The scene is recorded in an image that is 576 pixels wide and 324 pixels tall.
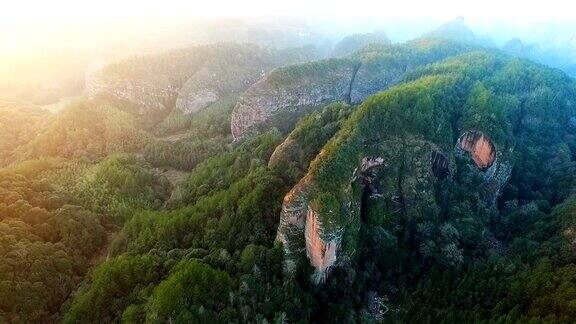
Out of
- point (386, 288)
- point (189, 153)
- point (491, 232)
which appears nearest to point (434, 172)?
point (491, 232)

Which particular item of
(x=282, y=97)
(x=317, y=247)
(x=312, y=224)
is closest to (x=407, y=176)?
(x=312, y=224)

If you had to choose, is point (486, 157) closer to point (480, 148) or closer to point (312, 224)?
point (480, 148)

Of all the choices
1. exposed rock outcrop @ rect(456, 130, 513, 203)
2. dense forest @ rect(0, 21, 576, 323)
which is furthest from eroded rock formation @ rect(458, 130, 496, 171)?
dense forest @ rect(0, 21, 576, 323)

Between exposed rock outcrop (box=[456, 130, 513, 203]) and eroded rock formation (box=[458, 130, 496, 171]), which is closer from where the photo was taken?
exposed rock outcrop (box=[456, 130, 513, 203])

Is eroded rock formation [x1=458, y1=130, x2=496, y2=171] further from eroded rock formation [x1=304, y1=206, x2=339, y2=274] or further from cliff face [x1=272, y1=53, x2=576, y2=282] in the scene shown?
eroded rock formation [x1=304, y1=206, x2=339, y2=274]

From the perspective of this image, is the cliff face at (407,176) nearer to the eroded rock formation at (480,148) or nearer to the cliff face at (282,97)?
the eroded rock formation at (480,148)

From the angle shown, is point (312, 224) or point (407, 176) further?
point (407, 176)

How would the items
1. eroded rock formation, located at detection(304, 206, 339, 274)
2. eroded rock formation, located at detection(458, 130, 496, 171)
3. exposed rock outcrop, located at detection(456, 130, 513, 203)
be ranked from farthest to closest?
1. eroded rock formation, located at detection(458, 130, 496, 171)
2. exposed rock outcrop, located at detection(456, 130, 513, 203)
3. eroded rock formation, located at detection(304, 206, 339, 274)
